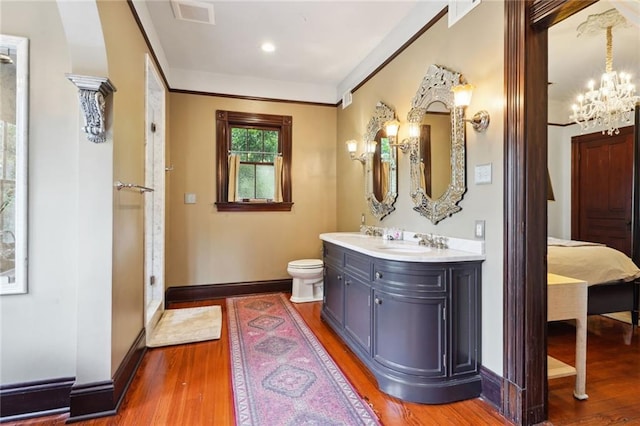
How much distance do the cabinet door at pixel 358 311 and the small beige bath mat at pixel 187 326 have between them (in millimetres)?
1231

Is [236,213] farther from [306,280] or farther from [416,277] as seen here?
[416,277]

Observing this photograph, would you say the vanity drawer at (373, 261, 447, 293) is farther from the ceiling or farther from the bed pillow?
the ceiling

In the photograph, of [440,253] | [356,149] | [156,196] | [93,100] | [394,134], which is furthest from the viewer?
[356,149]

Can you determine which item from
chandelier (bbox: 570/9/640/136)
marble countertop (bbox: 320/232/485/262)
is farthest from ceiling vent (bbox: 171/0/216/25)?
chandelier (bbox: 570/9/640/136)

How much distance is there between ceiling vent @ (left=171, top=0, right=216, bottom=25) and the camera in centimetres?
264

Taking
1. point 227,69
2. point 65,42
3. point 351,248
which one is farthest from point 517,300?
point 227,69

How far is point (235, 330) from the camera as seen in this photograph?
309 cm

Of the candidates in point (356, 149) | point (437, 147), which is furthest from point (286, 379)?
point (356, 149)

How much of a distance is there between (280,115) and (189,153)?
1326mm

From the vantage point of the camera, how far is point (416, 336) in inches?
77.7

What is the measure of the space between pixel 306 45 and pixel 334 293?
260cm

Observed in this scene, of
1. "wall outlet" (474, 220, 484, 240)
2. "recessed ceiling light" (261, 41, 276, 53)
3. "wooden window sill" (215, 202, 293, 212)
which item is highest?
"recessed ceiling light" (261, 41, 276, 53)

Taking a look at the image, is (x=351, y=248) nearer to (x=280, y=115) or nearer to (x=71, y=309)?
(x=71, y=309)

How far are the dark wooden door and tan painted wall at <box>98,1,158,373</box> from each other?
21.1ft
